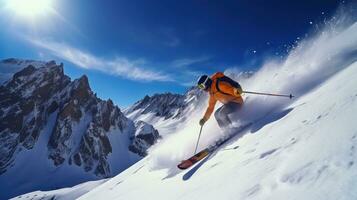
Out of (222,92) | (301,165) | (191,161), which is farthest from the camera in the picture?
(222,92)

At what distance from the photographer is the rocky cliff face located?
131625 millimetres

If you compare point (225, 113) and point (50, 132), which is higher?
point (50, 132)

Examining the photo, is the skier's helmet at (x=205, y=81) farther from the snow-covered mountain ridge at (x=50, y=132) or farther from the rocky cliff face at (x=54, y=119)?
the rocky cliff face at (x=54, y=119)

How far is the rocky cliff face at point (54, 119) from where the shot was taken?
131625 millimetres

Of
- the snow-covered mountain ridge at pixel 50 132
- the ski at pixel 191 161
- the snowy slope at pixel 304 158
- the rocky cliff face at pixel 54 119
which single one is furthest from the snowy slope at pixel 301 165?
the rocky cliff face at pixel 54 119

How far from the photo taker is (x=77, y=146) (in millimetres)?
142875

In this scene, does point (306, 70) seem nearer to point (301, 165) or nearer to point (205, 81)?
point (205, 81)

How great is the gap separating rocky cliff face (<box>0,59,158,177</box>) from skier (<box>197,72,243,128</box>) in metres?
134

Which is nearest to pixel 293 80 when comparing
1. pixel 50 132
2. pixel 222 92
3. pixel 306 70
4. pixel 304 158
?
pixel 306 70

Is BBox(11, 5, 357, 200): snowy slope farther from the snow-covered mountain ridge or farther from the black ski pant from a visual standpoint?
the snow-covered mountain ridge

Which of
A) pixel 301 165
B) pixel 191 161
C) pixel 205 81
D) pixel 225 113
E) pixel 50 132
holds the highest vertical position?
pixel 50 132

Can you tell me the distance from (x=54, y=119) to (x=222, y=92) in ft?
476

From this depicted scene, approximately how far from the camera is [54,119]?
465 ft

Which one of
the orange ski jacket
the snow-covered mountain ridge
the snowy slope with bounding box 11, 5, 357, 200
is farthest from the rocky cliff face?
the snowy slope with bounding box 11, 5, 357, 200
